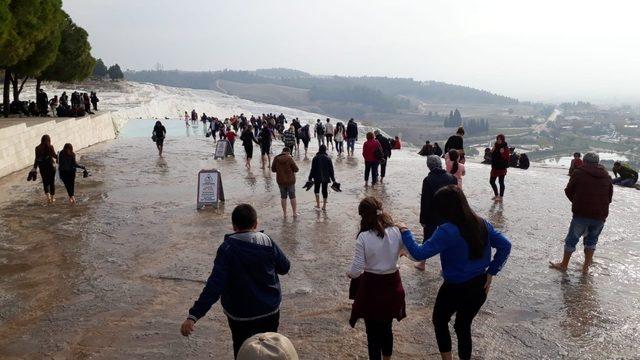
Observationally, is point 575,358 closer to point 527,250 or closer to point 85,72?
point 527,250

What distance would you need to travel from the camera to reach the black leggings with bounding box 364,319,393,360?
4.27 m

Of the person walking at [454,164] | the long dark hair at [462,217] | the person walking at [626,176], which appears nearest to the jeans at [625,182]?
the person walking at [626,176]

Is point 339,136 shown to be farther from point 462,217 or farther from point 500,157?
point 462,217

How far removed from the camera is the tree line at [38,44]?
61.4 ft

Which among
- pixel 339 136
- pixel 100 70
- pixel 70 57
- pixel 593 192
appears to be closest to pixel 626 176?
pixel 339 136

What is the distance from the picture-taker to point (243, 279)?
12.3ft

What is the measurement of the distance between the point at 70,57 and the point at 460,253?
3120 centimetres

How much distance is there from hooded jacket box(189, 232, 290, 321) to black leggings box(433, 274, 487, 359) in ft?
4.81

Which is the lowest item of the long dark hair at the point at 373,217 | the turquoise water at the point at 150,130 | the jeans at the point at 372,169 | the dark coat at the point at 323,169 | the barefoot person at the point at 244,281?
the turquoise water at the point at 150,130

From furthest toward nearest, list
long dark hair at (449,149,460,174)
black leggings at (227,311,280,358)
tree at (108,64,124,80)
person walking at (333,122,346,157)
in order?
tree at (108,64,124,80) < person walking at (333,122,346,157) < long dark hair at (449,149,460,174) < black leggings at (227,311,280,358)

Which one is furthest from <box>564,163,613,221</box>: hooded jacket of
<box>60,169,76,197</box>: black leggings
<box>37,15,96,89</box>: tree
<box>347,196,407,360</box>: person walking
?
<box>37,15,96,89</box>: tree

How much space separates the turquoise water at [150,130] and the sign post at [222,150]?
12.1 meters

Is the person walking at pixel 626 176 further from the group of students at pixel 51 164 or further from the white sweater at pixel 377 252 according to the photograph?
the group of students at pixel 51 164

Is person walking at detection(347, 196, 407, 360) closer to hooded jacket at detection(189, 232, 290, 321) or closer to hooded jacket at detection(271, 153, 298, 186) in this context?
hooded jacket at detection(189, 232, 290, 321)
